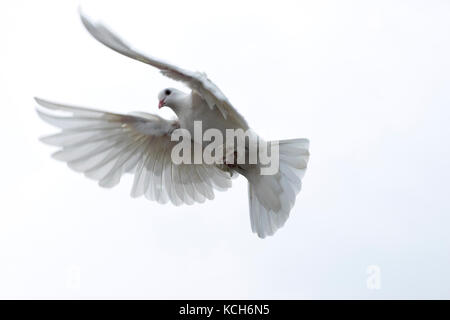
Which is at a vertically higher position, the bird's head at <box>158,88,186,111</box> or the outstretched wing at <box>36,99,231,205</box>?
the bird's head at <box>158,88,186,111</box>

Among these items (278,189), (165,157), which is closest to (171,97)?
(165,157)

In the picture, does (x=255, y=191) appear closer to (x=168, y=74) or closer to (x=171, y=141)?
(x=171, y=141)

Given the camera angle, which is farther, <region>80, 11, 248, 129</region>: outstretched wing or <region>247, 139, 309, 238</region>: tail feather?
<region>247, 139, 309, 238</region>: tail feather

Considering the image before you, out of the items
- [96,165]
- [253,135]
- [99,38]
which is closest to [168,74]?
[99,38]

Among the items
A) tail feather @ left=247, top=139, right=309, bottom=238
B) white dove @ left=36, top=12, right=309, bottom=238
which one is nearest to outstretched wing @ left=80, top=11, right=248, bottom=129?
white dove @ left=36, top=12, right=309, bottom=238

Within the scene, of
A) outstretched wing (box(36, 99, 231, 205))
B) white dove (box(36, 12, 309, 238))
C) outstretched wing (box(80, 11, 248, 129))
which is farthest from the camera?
outstretched wing (box(36, 99, 231, 205))

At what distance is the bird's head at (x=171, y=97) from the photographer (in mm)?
10375

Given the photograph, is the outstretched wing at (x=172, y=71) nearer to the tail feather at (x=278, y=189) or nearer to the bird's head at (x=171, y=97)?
the bird's head at (x=171, y=97)

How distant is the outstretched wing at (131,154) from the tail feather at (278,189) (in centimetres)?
72

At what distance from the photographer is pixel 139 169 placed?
11.5 metres

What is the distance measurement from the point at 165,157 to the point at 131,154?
1.50ft

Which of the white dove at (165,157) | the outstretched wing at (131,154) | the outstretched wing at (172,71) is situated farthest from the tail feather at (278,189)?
the outstretched wing at (172,71)

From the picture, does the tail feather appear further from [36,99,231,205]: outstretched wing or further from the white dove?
[36,99,231,205]: outstretched wing

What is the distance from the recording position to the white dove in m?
10.3
